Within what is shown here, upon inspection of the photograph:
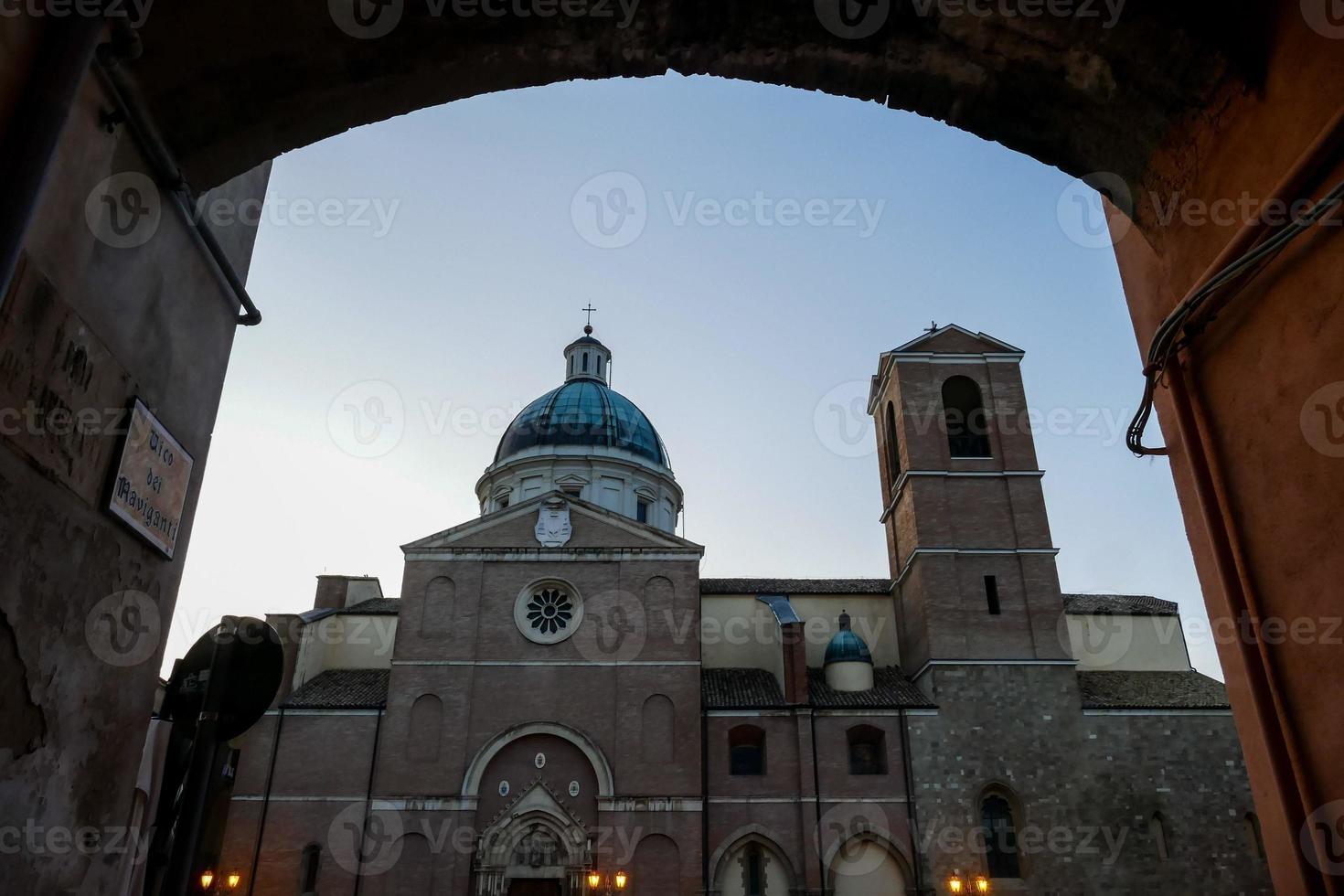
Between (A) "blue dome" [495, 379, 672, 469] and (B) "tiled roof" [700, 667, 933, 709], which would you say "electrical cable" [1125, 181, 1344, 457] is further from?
(A) "blue dome" [495, 379, 672, 469]

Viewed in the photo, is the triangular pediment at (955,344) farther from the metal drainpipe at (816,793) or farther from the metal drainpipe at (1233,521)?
the metal drainpipe at (1233,521)

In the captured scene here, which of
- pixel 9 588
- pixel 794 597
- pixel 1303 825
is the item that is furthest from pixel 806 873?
pixel 9 588

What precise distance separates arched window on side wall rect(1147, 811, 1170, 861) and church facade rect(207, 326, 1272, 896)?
3.1 inches

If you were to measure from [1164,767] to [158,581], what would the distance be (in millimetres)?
25845

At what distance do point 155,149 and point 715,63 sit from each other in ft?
8.04

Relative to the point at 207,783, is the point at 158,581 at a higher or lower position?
higher

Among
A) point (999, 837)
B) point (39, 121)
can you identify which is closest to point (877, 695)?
point (999, 837)

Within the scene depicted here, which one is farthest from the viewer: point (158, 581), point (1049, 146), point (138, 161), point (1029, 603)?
point (1029, 603)

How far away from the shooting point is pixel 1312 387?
3.36 meters

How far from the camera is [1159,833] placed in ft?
75.4

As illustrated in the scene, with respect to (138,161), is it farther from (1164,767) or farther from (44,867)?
(1164,767)

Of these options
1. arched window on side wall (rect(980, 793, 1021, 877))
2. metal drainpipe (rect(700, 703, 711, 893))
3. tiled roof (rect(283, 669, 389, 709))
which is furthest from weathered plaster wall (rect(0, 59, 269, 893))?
arched window on side wall (rect(980, 793, 1021, 877))

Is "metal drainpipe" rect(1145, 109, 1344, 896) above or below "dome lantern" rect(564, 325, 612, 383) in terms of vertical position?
below

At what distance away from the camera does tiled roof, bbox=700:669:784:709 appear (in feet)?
82.3
